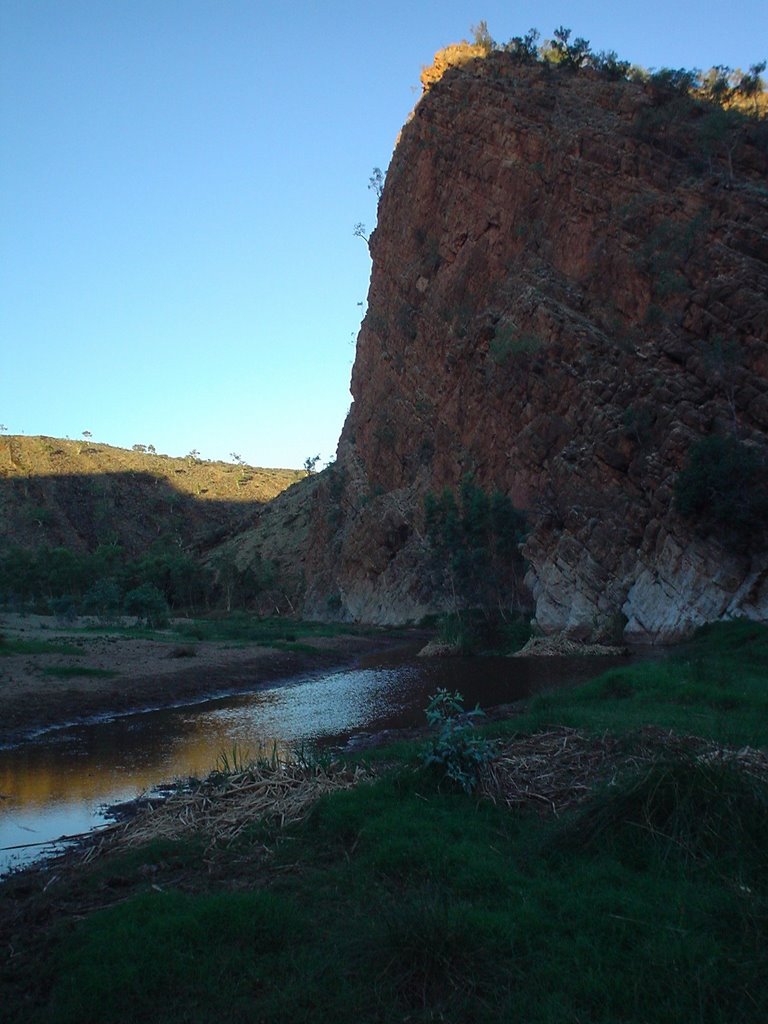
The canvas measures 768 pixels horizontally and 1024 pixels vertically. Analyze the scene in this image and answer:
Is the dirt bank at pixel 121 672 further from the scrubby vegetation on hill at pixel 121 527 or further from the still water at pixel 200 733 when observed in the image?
the scrubby vegetation on hill at pixel 121 527

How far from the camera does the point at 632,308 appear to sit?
46906 mm

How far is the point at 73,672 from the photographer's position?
1073 inches

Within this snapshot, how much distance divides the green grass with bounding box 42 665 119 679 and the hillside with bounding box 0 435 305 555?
244 feet

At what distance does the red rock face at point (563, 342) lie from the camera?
39.4 metres

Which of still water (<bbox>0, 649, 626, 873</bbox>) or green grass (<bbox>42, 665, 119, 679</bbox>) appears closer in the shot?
still water (<bbox>0, 649, 626, 873</bbox>)

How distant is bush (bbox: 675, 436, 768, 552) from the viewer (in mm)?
33469

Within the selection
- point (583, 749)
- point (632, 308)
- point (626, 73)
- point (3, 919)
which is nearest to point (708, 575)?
point (632, 308)

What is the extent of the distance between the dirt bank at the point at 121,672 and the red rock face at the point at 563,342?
15242mm

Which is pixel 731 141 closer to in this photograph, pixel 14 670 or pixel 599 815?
pixel 14 670

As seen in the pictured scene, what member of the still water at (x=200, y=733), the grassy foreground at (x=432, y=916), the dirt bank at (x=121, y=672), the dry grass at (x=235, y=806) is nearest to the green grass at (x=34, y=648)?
the dirt bank at (x=121, y=672)

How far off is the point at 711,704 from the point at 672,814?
895 centimetres

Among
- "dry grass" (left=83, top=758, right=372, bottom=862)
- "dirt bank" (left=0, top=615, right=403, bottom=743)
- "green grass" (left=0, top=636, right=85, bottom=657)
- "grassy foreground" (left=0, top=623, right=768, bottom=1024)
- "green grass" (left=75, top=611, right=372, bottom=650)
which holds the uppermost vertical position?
"grassy foreground" (left=0, top=623, right=768, bottom=1024)

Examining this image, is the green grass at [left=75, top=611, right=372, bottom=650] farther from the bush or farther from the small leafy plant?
the small leafy plant

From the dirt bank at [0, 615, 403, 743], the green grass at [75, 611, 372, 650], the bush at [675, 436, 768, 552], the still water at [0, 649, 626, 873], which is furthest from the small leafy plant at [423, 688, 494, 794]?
the green grass at [75, 611, 372, 650]
